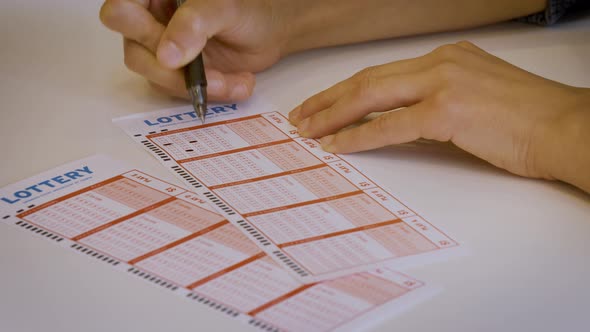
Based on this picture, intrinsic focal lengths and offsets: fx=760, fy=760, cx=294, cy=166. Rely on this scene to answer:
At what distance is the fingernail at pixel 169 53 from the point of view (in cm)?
113

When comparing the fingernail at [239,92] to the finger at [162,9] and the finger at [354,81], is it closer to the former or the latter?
the finger at [354,81]

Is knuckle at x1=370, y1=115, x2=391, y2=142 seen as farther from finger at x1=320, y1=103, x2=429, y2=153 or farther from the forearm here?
the forearm

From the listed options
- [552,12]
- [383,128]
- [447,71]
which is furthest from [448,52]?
[552,12]

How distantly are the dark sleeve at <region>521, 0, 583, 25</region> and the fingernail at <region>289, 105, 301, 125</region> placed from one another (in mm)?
605

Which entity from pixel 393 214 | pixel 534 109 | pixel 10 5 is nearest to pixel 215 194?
pixel 393 214

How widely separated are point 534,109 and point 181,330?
563 mm

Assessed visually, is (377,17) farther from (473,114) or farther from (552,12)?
(473,114)

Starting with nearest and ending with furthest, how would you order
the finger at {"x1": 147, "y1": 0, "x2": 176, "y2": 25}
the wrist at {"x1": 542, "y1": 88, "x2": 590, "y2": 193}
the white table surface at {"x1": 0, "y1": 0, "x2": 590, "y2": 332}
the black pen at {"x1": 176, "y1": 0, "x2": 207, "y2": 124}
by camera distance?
the white table surface at {"x1": 0, "y1": 0, "x2": 590, "y2": 332}
the wrist at {"x1": 542, "y1": 88, "x2": 590, "y2": 193}
the black pen at {"x1": 176, "y1": 0, "x2": 207, "y2": 124}
the finger at {"x1": 147, "y1": 0, "x2": 176, "y2": 25}

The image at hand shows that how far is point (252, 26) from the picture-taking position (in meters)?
1.32

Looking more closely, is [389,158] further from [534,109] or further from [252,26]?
[252,26]

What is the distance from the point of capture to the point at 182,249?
0.85 meters

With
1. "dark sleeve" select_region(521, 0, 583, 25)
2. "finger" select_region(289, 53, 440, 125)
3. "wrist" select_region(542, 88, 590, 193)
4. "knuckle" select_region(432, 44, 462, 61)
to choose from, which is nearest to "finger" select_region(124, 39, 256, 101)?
"finger" select_region(289, 53, 440, 125)

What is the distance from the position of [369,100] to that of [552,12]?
0.60m

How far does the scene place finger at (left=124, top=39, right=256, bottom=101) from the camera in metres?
1.21
